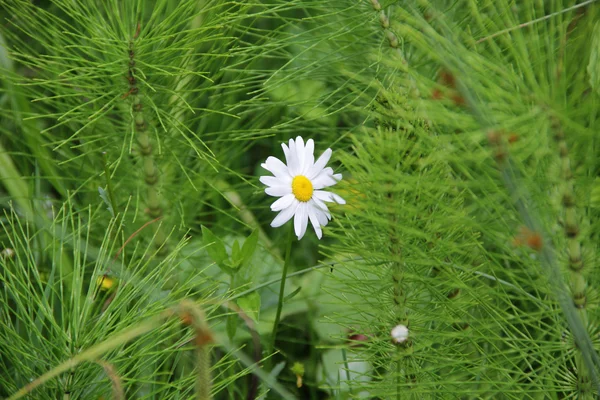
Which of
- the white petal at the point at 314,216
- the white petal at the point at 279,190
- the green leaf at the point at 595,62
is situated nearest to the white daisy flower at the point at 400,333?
the white petal at the point at 314,216

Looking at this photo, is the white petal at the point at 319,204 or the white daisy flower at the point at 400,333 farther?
the white petal at the point at 319,204

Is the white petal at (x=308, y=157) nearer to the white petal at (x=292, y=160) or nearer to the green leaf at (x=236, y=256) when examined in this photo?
the white petal at (x=292, y=160)

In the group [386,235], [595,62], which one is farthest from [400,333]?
[595,62]

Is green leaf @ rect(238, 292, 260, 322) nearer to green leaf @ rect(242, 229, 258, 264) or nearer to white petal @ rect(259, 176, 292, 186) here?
green leaf @ rect(242, 229, 258, 264)

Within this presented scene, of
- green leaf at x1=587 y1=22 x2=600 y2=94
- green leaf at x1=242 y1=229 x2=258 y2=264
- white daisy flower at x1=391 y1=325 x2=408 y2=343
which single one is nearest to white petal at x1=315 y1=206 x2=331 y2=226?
green leaf at x1=242 y1=229 x2=258 y2=264

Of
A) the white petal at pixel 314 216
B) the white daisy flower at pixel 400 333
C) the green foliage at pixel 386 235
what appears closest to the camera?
the green foliage at pixel 386 235

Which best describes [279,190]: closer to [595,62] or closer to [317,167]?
[317,167]

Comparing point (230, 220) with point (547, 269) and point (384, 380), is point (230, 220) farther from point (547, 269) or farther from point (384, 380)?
point (547, 269)
